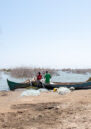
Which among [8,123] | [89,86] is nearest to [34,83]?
[89,86]

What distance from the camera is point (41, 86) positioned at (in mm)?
15438

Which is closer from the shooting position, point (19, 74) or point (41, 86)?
point (41, 86)

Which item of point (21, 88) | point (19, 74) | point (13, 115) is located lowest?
point (19, 74)

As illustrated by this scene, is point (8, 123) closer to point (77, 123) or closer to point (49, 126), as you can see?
point (49, 126)

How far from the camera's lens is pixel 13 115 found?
20.7 feet

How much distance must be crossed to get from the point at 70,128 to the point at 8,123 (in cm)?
183

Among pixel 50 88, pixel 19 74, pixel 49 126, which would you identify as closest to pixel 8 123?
pixel 49 126

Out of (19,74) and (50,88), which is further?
(19,74)

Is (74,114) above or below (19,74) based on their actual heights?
above

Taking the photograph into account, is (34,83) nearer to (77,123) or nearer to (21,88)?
(21,88)

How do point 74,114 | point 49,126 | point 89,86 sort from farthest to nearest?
point 89,86 → point 74,114 → point 49,126

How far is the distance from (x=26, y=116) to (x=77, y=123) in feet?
6.03

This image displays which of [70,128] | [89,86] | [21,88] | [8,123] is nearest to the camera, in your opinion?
[70,128]

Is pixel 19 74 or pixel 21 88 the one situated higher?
pixel 21 88
